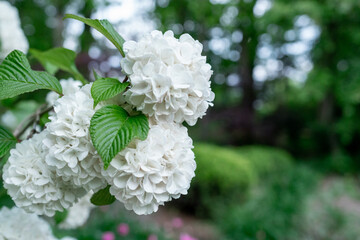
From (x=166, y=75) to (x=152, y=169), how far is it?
0.19m

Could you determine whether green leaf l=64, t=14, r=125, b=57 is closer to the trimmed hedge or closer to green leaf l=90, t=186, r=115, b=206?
green leaf l=90, t=186, r=115, b=206

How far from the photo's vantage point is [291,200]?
435 centimetres

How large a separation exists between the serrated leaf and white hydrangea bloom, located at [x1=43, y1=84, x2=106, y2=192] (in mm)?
43


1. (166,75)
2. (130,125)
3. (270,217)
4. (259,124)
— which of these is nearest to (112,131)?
(130,125)

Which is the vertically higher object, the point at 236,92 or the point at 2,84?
the point at 2,84

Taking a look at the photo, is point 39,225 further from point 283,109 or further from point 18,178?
point 283,109

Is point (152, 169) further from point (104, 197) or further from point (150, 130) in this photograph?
point (104, 197)

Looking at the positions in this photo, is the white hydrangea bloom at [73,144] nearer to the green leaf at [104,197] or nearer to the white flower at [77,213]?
the green leaf at [104,197]

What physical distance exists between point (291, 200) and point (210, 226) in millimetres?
1382

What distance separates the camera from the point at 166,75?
2.09ft

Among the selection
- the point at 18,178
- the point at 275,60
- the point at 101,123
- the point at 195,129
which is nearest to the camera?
the point at 101,123

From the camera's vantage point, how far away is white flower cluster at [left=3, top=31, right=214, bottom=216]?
644mm

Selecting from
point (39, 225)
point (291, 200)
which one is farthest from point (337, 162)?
point (39, 225)

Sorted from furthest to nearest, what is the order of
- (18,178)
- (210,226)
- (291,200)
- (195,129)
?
(195,129), (210,226), (291,200), (18,178)
